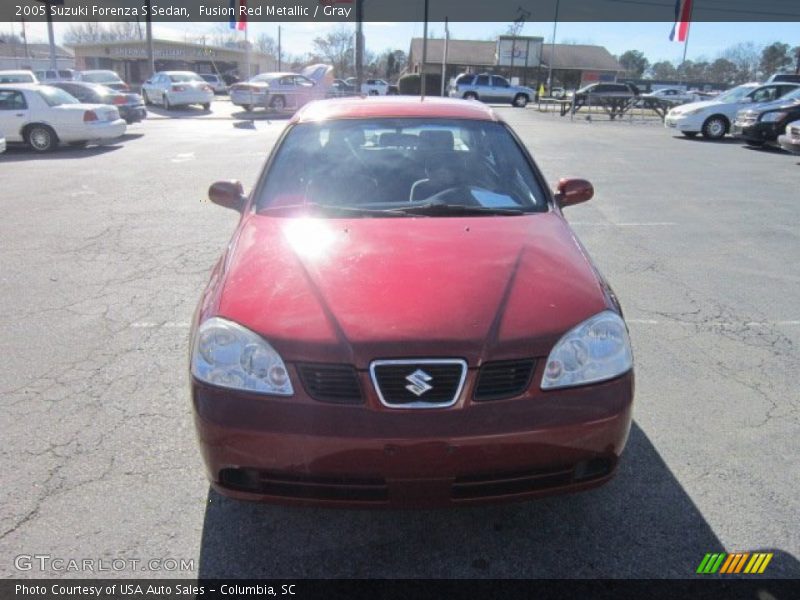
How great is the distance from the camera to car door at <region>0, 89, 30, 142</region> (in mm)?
13984

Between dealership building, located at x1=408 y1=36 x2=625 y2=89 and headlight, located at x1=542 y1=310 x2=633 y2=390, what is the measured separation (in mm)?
61003

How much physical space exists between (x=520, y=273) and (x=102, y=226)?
6281 millimetres

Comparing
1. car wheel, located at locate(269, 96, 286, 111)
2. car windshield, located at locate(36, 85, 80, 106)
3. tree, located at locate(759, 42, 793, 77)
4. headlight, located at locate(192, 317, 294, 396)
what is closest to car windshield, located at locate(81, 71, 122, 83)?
car wheel, located at locate(269, 96, 286, 111)

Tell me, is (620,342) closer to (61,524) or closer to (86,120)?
(61,524)

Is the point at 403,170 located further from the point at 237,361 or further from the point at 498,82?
the point at 498,82

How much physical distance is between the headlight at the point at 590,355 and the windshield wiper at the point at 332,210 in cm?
125

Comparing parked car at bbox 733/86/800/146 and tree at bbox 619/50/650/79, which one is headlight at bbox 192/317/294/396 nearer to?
parked car at bbox 733/86/800/146

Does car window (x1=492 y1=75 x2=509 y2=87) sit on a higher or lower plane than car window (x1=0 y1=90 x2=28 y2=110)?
higher

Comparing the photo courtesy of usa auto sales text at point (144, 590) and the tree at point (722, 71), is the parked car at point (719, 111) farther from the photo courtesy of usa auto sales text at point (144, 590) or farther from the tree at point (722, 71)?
the tree at point (722, 71)

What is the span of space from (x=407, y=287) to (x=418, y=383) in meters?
0.46

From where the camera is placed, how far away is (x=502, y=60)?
182 feet

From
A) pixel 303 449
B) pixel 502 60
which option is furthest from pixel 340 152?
pixel 502 60

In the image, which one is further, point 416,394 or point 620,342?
point 620,342

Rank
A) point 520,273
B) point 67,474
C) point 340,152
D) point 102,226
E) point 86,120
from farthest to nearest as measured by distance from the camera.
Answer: point 86,120, point 102,226, point 340,152, point 67,474, point 520,273
